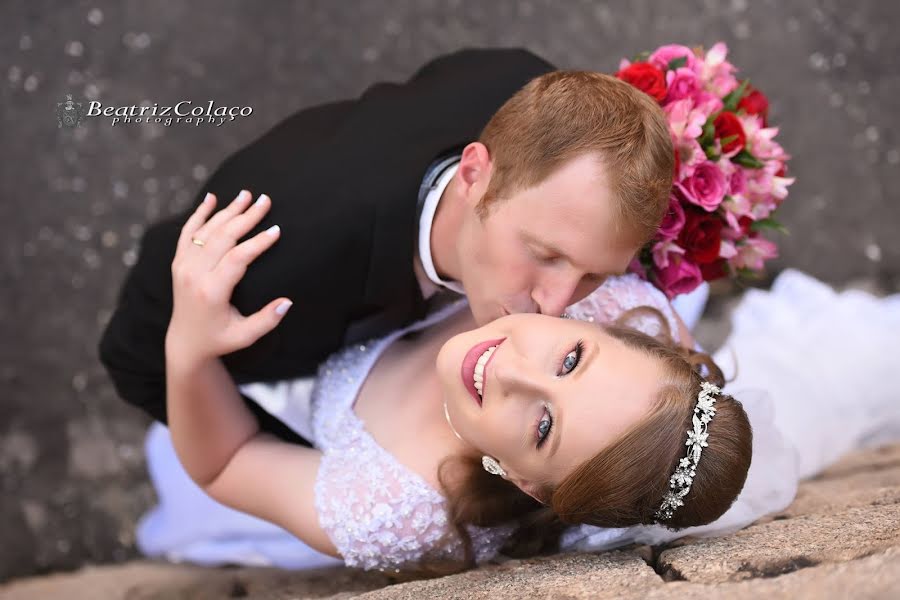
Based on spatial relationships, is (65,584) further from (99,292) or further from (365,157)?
(365,157)

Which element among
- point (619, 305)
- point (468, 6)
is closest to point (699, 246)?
point (619, 305)

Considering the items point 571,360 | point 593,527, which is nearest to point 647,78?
point 571,360

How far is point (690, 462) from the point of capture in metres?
1.68

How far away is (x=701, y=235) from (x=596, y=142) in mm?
523

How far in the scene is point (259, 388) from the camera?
2.35 meters

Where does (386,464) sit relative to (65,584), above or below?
above

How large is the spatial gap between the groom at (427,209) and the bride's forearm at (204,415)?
0.10 metres

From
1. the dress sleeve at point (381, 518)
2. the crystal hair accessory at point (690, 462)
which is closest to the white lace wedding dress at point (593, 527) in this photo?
the dress sleeve at point (381, 518)

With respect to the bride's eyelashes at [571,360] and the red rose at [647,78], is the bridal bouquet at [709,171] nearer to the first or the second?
the red rose at [647,78]

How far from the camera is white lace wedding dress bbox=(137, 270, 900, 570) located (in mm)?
1964

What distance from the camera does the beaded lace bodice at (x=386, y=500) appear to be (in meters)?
1.95

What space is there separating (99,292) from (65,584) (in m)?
1.07

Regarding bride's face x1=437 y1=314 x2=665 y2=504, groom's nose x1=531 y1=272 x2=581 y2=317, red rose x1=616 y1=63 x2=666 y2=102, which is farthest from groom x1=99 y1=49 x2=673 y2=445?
red rose x1=616 y1=63 x2=666 y2=102

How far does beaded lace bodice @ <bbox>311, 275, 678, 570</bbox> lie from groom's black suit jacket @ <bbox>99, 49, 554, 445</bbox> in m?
0.28
